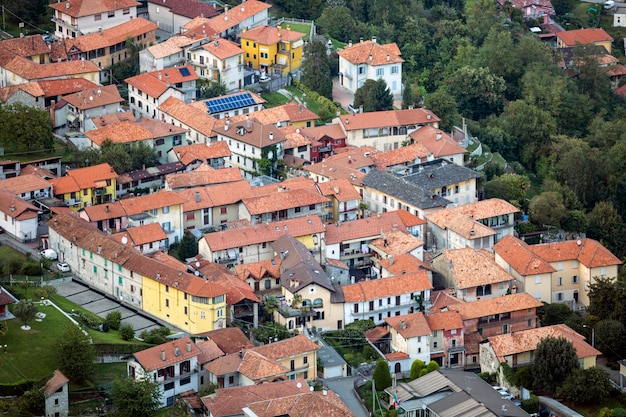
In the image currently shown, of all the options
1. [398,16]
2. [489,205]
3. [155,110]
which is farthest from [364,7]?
[489,205]

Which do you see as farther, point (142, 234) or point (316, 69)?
point (316, 69)

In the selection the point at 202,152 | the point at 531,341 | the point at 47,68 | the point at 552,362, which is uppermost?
the point at 47,68

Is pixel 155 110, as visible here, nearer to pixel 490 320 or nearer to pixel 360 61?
pixel 360 61

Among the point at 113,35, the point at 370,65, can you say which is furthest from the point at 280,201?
the point at 113,35

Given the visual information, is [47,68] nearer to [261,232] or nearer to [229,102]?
[229,102]

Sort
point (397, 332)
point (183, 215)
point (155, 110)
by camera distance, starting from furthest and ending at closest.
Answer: point (155, 110) → point (183, 215) → point (397, 332)

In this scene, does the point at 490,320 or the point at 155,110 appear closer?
the point at 490,320
